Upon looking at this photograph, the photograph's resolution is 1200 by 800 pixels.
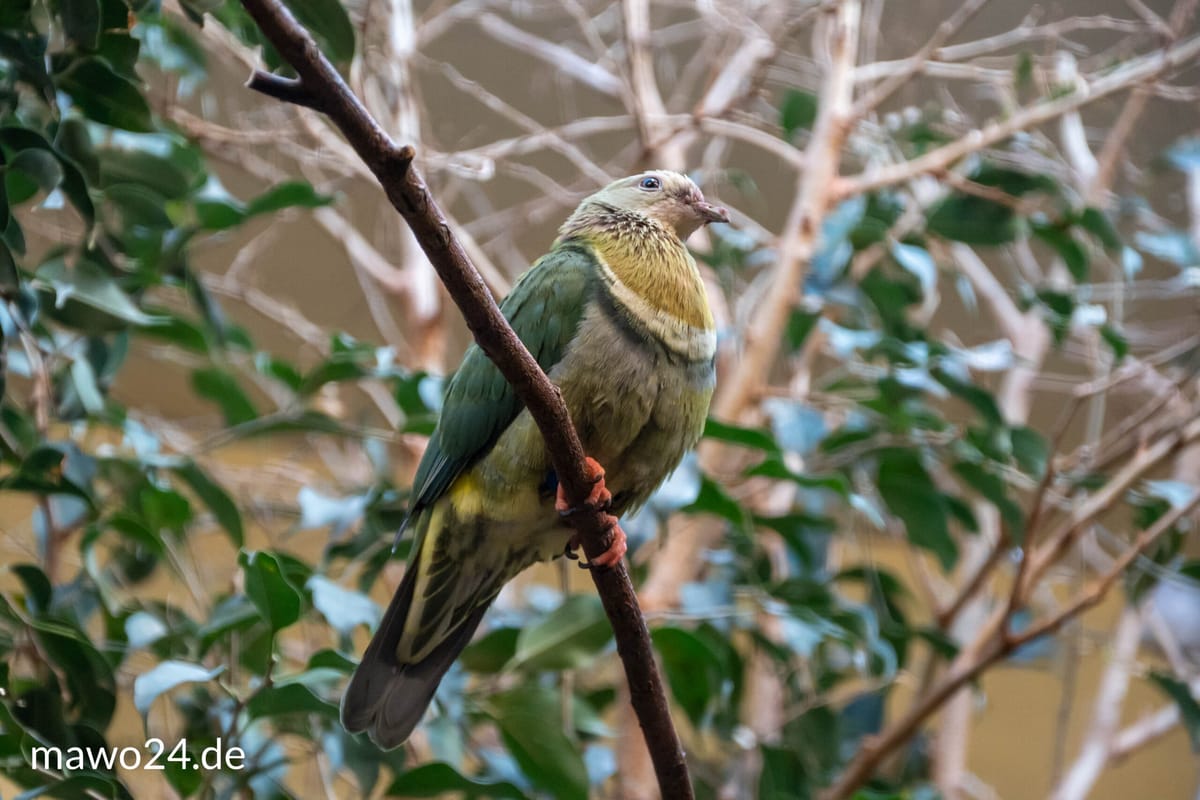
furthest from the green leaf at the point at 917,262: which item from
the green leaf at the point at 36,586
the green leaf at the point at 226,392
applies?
the green leaf at the point at 36,586

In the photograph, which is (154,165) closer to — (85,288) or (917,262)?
(85,288)

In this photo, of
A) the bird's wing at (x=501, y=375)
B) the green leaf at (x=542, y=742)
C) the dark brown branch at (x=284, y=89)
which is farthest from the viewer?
the green leaf at (x=542, y=742)

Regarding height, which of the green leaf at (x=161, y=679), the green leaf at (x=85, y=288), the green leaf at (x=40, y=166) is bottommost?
the green leaf at (x=161, y=679)

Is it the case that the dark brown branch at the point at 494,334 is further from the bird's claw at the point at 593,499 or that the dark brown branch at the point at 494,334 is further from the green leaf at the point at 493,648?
the green leaf at the point at 493,648

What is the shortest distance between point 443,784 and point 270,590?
406 millimetres

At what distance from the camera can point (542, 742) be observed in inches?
66.6

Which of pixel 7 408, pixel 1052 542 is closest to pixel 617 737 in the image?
pixel 1052 542

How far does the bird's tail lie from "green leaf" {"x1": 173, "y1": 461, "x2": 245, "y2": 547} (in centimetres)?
42

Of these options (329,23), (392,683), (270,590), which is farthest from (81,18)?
(392,683)

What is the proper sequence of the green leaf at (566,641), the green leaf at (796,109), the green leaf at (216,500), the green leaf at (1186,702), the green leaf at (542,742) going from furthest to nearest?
the green leaf at (796,109), the green leaf at (1186,702), the green leaf at (216,500), the green leaf at (566,641), the green leaf at (542,742)

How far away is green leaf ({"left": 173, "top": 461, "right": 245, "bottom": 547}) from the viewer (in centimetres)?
190

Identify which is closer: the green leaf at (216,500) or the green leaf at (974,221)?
the green leaf at (216,500)

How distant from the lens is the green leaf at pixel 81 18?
1.29m

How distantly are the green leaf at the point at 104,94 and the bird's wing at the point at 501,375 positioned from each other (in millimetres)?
529
